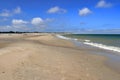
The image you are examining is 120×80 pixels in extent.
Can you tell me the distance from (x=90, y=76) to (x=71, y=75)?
918 millimetres

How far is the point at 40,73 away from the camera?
9.80 meters

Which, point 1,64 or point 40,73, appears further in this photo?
point 1,64

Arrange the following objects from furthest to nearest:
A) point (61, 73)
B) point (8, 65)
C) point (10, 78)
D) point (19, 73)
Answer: point (8, 65) < point (61, 73) < point (19, 73) < point (10, 78)

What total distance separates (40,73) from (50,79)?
3.53ft

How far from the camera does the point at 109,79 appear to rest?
380 inches

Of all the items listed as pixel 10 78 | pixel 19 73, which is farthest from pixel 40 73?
pixel 10 78

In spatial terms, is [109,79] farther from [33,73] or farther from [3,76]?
[3,76]

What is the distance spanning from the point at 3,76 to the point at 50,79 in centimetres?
202

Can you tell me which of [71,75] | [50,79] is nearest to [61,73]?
[71,75]

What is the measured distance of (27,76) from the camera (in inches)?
357

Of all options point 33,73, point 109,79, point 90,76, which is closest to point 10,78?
point 33,73

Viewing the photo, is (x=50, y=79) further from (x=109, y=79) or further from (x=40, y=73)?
(x=109, y=79)

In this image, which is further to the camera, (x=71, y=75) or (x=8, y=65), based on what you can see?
(x=8, y=65)

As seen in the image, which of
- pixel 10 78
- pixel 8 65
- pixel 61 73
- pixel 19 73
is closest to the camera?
pixel 10 78
